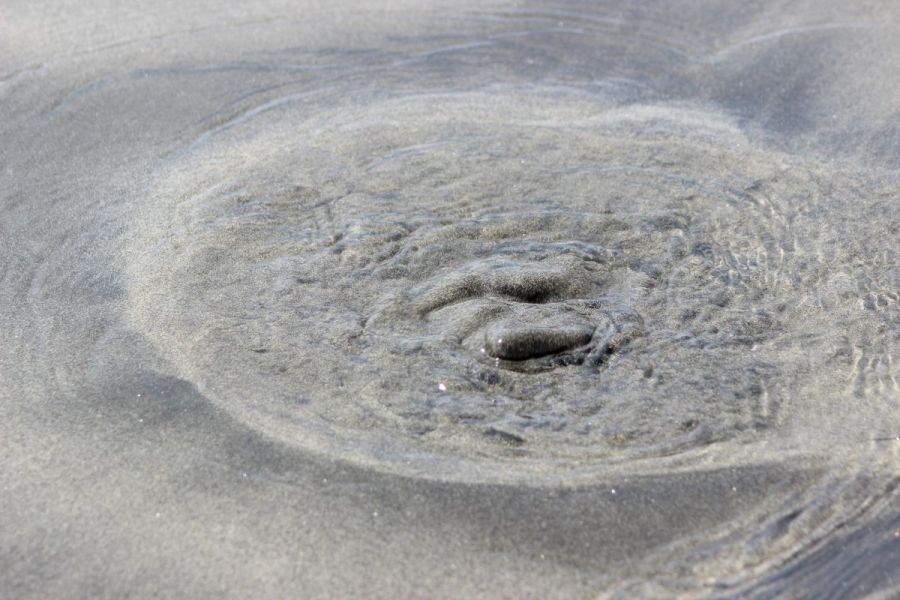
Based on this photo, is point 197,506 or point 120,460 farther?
point 120,460

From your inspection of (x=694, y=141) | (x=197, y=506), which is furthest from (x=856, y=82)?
(x=197, y=506)

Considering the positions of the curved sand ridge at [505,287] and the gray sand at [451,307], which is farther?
A: the curved sand ridge at [505,287]

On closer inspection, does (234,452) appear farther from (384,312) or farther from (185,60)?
(185,60)

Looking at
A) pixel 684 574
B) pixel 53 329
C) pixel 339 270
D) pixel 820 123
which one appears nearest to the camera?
pixel 684 574
